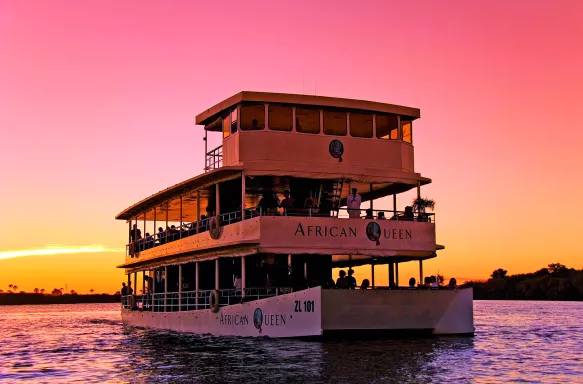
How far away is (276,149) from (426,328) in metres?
6.76

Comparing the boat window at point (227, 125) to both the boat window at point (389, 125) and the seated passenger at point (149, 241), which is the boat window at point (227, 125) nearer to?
the boat window at point (389, 125)

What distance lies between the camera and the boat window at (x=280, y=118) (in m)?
24.6

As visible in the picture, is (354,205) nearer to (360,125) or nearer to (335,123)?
(335,123)

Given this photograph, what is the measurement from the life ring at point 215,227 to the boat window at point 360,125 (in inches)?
208

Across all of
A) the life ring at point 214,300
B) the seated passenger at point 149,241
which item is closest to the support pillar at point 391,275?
the life ring at point 214,300

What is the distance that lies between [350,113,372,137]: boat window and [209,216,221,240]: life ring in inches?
208

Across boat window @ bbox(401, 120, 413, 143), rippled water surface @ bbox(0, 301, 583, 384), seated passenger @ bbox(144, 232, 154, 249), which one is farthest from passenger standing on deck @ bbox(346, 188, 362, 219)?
seated passenger @ bbox(144, 232, 154, 249)

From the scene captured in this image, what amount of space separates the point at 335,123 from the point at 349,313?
22.0 feet

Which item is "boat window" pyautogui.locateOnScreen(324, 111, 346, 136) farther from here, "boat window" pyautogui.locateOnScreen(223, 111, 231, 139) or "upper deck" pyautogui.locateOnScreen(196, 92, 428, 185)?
"boat window" pyautogui.locateOnScreen(223, 111, 231, 139)

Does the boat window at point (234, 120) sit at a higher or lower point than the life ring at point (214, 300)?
higher

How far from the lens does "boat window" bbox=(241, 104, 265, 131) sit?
2472 cm

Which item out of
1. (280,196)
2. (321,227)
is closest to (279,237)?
(321,227)

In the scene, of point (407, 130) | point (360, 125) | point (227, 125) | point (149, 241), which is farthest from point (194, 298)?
point (407, 130)

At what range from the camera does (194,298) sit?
2800 centimetres
